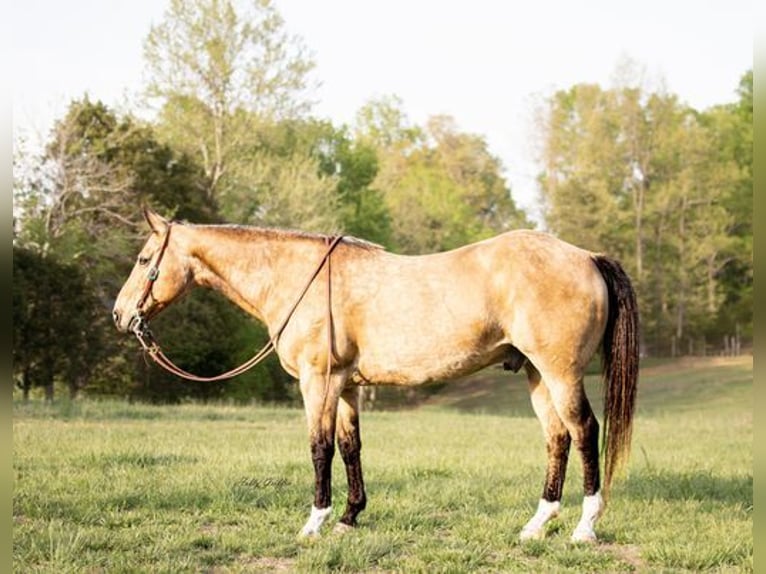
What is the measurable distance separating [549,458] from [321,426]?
187 cm

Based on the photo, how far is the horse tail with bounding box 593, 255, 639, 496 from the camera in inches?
236

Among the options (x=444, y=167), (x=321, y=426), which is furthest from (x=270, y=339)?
(x=444, y=167)

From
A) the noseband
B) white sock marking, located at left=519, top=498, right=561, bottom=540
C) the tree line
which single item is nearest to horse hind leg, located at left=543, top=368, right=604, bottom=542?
white sock marking, located at left=519, top=498, right=561, bottom=540

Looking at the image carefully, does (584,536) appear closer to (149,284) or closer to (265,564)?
(265,564)

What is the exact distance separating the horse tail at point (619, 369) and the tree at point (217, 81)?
23.4 metres

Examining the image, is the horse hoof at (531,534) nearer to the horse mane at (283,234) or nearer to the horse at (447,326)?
the horse at (447,326)

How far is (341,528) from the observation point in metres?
6.02

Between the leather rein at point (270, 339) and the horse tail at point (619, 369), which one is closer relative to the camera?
the horse tail at point (619, 369)

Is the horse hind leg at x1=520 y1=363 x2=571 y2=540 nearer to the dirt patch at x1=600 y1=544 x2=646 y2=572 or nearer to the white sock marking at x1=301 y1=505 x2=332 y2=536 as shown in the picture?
the dirt patch at x1=600 y1=544 x2=646 y2=572

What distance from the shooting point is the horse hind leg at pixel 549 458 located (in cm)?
597

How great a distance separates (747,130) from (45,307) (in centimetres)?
4818

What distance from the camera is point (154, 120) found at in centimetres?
2883

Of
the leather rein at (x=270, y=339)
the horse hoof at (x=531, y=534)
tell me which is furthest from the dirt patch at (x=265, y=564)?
the horse hoof at (x=531, y=534)

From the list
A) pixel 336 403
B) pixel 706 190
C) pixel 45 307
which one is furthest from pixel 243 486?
pixel 706 190
